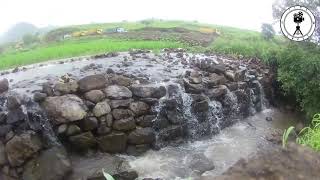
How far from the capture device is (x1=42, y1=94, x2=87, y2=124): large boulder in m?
9.70

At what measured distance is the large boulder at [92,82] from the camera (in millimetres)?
10430

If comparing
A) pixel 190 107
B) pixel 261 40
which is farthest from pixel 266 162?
pixel 261 40

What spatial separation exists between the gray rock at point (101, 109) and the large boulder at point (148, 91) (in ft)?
2.99

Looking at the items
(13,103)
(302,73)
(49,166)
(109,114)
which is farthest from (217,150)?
(13,103)

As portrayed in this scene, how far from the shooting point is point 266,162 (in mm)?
3492

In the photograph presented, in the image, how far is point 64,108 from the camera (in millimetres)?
9758

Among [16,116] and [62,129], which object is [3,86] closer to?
[16,116]

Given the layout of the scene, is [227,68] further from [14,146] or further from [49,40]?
[49,40]

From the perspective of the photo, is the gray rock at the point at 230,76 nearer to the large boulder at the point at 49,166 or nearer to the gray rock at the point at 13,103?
the large boulder at the point at 49,166

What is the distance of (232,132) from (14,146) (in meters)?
5.77

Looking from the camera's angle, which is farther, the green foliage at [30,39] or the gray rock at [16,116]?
the green foliage at [30,39]

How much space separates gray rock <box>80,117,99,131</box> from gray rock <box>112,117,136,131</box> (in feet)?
1.57

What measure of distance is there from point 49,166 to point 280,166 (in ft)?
20.7

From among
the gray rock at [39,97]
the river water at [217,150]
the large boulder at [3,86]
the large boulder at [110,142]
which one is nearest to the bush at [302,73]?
the river water at [217,150]
